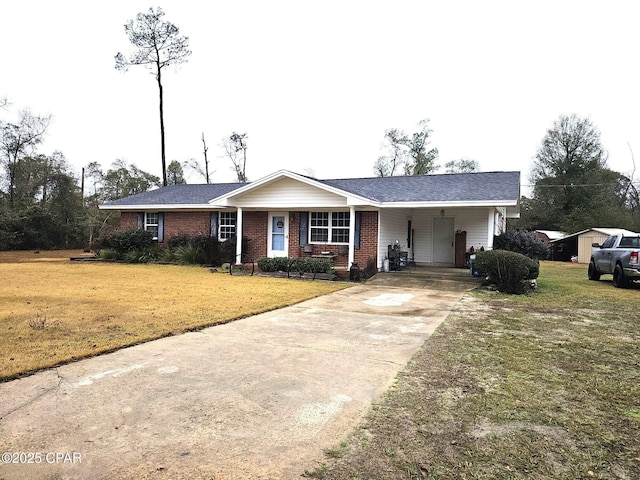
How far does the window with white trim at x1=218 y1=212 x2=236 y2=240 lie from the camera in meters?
18.5

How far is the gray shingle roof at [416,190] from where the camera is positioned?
45.8ft

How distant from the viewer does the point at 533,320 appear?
744cm

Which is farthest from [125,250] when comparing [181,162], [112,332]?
[181,162]

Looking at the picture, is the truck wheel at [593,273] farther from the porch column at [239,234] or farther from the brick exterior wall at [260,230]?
the porch column at [239,234]

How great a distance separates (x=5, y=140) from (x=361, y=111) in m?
26.8

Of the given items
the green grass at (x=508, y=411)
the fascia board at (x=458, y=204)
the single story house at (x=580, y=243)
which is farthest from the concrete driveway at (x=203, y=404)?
the single story house at (x=580, y=243)

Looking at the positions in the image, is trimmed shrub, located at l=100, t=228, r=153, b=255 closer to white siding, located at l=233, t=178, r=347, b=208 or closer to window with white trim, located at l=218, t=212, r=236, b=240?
window with white trim, located at l=218, t=212, r=236, b=240

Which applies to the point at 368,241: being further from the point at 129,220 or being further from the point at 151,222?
the point at 129,220

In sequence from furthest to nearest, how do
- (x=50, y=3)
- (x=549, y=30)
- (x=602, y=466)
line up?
(x=549, y=30) → (x=50, y=3) → (x=602, y=466)

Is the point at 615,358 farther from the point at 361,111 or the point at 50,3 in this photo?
the point at 361,111

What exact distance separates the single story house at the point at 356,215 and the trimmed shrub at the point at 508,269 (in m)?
2.30

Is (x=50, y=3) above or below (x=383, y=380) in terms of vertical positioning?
above

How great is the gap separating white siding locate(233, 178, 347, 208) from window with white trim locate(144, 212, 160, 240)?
627 cm

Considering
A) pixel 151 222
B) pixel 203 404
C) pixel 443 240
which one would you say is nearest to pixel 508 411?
pixel 203 404
